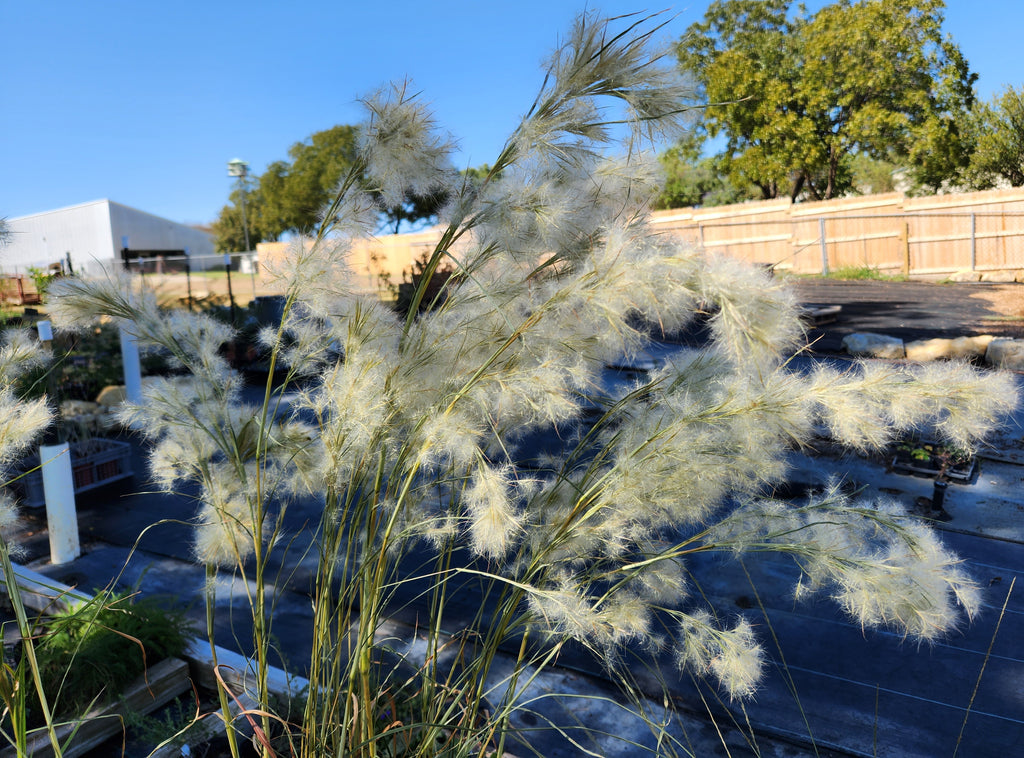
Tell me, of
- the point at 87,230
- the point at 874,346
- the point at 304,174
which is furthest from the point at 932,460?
the point at 87,230

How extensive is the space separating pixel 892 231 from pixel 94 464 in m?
15.7

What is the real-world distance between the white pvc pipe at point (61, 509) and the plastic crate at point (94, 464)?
895 millimetres

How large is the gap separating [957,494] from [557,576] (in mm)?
4040

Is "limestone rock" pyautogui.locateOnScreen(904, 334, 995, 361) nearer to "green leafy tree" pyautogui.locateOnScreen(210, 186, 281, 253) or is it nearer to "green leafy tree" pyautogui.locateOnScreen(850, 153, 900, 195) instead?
"green leafy tree" pyautogui.locateOnScreen(850, 153, 900, 195)

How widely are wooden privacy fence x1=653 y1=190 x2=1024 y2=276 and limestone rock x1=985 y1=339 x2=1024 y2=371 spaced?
21.4 ft

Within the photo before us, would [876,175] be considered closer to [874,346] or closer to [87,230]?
[874,346]

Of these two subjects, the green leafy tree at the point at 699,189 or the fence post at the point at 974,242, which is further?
the green leafy tree at the point at 699,189

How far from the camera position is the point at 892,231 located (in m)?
15.3

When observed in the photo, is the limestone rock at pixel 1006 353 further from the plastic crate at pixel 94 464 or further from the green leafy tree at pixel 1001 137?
the green leafy tree at pixel 1001 137

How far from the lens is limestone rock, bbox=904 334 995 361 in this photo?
24.6ft

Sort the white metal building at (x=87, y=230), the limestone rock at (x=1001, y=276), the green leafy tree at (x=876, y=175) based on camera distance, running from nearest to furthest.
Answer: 1. the limestone rock at (x=1001, y=276)
2. the green leafy tree at (x=876, y=175)
3. the white metal building at (x=87, y=230)

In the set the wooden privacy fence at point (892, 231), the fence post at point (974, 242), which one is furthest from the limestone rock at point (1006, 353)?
the fence post at point (974, 242)

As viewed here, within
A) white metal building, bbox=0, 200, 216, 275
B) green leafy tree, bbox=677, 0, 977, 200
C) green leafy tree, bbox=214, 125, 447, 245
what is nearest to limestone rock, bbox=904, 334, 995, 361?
green leafy tree, bbox=677, 0, 977, 200

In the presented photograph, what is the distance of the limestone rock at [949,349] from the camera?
7.49 m
